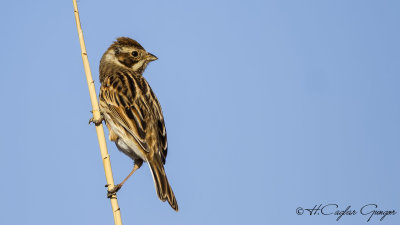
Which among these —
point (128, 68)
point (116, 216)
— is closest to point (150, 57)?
point (128, 68)

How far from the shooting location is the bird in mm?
6398

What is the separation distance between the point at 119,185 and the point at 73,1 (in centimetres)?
222

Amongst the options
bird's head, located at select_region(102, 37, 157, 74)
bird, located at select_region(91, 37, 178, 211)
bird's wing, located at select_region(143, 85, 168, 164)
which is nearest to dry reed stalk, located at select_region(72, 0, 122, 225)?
bird, located at select_region(91, 37, 178, 211)

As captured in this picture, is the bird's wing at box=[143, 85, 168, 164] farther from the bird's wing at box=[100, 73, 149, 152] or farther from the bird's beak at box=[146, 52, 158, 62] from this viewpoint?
the bird's beak at box=[146, 52, 158, 62]

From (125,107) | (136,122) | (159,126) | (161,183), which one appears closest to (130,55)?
(159,126)

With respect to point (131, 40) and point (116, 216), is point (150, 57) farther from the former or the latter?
point (116, 216)

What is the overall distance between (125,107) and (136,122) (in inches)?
10.8

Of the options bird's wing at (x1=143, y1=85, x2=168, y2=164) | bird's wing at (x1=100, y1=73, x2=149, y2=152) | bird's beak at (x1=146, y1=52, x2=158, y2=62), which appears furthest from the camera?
bird's beak at (x1=146, y1=52, x2=158, y2=62)

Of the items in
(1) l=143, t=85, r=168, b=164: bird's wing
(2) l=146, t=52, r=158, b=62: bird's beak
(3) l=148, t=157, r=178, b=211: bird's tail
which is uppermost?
(2) l=146, t=52, r=158, b=62: bird's beak

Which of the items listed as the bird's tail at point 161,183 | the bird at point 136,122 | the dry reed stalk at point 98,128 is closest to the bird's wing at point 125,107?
the bird at point 136,122

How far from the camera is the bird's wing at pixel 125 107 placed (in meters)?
6.56

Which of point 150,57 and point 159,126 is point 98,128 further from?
point 150,57

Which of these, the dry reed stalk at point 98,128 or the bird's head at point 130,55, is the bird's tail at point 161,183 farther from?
the bird's head at point 130,55

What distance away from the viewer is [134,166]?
23.4 ft
